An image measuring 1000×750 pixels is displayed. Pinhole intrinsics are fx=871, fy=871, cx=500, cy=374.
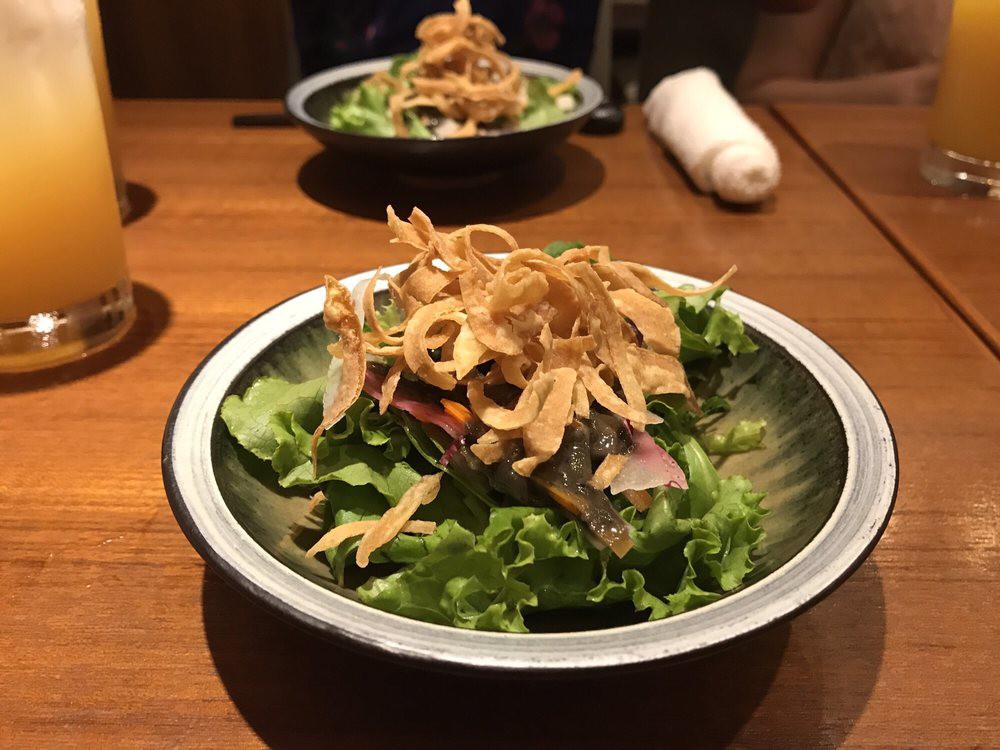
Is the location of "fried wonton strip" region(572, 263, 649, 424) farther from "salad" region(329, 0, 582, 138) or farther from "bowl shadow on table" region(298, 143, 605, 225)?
"salad" region(329, 0, 582, 138)

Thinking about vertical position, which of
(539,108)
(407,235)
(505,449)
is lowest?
(539,108)

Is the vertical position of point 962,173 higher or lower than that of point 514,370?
lower

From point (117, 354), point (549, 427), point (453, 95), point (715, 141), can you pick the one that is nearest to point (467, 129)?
point (453, 95)

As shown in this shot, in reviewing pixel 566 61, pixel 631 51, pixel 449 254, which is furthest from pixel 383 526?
pixel 631 51

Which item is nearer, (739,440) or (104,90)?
(739,440)

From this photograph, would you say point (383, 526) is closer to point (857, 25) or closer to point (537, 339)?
point (537, 339)

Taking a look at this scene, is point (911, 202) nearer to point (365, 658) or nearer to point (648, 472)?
point (648, 472)
